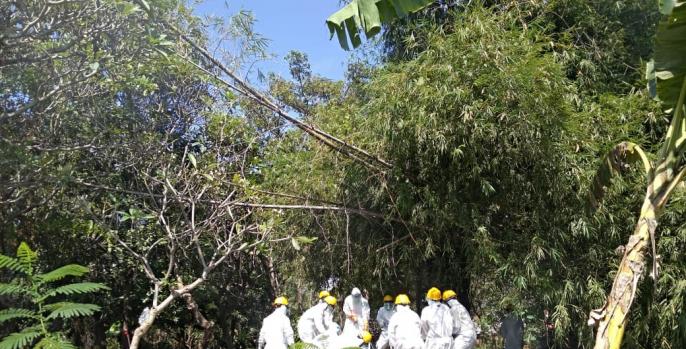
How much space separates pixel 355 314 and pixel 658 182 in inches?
191

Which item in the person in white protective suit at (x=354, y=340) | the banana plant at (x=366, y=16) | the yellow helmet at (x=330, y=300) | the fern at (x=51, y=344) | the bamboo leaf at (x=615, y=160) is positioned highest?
the banana plant at (x=366, y=16)

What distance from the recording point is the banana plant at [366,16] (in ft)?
17.3

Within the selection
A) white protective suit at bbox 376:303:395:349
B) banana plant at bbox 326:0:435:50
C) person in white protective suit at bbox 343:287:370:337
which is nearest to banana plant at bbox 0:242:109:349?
banana plant at bbox 326:0:435:50

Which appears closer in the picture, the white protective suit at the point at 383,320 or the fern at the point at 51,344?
the fern at the point at 51,344

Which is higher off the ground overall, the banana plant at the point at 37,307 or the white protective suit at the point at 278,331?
the white protective suit at the point at 278,331

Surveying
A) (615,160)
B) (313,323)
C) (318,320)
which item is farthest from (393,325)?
(615,160)

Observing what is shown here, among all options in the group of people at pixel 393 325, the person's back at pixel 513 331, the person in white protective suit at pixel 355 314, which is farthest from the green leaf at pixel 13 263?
Result: the person's back at pixel 513 331

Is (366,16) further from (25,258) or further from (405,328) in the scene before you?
(405,328)

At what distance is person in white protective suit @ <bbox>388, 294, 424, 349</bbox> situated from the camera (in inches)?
324

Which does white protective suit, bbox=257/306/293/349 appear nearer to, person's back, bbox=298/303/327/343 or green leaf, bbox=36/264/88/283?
person's back, bbox=298/303/327/343

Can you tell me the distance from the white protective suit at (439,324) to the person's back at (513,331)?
1717 millimetres

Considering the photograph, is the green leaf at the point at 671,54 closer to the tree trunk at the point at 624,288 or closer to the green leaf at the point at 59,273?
the tree trunk at the point at 624,288

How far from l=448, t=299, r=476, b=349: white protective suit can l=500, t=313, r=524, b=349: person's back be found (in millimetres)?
1481

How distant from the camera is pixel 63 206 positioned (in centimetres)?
895
